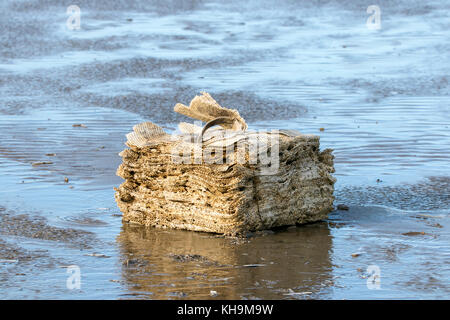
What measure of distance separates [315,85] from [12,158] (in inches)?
242

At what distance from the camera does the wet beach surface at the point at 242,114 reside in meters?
6.89

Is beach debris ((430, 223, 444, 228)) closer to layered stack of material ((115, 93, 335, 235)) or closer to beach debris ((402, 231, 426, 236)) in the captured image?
beach debris ((402, 231, 426, 236))

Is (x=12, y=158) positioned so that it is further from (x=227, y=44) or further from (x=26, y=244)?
(x=227, y=44)

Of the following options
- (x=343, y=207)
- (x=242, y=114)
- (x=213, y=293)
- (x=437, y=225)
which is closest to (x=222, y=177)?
(x=213, y=293)

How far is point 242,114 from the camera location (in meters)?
13.0

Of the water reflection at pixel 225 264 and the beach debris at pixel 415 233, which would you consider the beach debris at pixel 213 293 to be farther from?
the beach debris at pixel 415 233

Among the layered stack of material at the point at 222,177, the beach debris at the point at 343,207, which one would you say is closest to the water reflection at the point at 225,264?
the layered stack of material at the point at 222,177

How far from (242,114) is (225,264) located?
6.21 meters

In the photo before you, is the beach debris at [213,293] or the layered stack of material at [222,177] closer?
the beach debris at [213,293]

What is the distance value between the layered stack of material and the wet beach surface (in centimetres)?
19

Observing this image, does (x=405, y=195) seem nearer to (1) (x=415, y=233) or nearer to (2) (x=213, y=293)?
(1) (x=415, y=233)

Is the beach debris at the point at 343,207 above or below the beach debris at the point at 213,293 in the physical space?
above

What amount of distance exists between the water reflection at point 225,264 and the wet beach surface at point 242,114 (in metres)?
0.02

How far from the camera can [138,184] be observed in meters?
8.38
